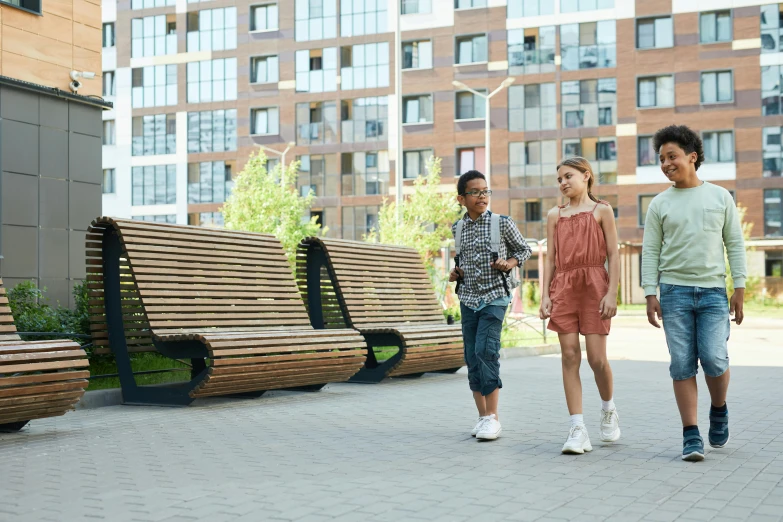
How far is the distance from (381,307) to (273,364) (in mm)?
3317

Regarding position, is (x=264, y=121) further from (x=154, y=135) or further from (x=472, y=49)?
(x=472, y=49)

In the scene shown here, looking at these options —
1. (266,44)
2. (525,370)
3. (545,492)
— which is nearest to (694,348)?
(545,492)

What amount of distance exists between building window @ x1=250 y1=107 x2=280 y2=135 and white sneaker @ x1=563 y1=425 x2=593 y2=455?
5688cm

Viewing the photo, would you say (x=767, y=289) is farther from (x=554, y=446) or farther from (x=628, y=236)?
(x=554, y=446)

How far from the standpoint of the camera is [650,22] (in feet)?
181

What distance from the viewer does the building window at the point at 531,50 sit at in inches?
2226

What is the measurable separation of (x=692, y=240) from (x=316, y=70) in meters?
56.5

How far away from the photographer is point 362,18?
60.7m

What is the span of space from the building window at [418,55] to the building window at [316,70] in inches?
163

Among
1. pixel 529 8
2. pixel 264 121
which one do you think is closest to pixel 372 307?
pixel 529 8

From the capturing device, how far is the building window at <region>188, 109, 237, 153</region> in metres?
63.6

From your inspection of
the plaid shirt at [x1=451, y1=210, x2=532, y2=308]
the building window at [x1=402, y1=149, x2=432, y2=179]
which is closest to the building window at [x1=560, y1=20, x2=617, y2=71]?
the building window at [x1=402, y1=149, x2=432, y2=179]

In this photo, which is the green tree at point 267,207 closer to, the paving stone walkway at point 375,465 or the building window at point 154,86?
the building window at point 154,86

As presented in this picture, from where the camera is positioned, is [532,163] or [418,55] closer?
Result: [532,163]
